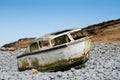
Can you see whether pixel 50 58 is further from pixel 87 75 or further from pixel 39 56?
pixel 87 75

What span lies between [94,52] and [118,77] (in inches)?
513

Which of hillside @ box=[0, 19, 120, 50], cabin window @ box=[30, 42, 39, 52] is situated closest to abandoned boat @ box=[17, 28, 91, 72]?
cabin window @ box=[30, 42, 39, 52]

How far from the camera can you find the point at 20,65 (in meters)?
18.7

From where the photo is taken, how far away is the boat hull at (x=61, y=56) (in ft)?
52.9

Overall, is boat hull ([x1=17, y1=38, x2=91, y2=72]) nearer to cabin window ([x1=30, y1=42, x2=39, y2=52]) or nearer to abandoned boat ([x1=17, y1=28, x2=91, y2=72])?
abandoned boat ([x1=17, y1=28, x2=91, y2=72])

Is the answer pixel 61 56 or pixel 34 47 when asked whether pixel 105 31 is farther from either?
pixel 61 56

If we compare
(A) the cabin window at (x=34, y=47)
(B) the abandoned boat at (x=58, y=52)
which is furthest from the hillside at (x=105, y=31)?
(A) the cabin window at (x=34, y=47)

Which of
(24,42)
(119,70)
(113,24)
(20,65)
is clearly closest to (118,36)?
(113,24)

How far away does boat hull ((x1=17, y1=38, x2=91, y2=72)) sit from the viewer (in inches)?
635

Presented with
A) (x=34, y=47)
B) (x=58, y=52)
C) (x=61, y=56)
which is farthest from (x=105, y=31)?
(x=58, y=52)

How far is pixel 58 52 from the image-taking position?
639 inches

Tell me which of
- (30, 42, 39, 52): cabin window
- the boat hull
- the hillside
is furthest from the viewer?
the hillside

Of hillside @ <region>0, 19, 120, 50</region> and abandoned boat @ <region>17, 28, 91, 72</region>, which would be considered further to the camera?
hillside @ <region>0, 19, 120, 50</region>

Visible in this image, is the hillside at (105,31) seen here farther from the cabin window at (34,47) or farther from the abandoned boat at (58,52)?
the cabin window at (34,47)
